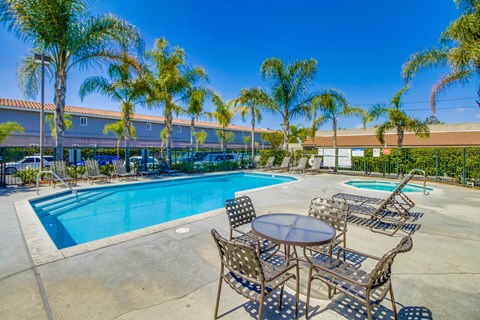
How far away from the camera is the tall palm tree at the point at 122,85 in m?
12.4

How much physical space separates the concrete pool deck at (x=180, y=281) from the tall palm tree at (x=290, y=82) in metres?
12.4

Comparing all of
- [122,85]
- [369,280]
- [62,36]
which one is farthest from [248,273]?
[122,85]

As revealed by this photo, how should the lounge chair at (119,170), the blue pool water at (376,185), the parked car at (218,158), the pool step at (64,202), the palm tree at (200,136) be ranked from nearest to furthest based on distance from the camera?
1. the pool step at (64,202)
2. the blue pool water at (376,185)
3. the lounge chair at (119,170)
4. the parked car at (218,158)
5. the palm tree at (200,136)

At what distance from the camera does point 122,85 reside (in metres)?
12.9

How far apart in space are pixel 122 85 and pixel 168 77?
2.58 metres

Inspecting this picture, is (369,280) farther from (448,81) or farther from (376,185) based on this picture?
(376,185)

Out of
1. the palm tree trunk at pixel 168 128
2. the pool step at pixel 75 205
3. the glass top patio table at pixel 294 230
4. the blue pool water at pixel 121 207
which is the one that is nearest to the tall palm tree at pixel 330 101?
the blue pool water at pixel 121 207

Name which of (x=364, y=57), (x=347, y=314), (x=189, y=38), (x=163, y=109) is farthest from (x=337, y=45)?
(x=347, y=314)

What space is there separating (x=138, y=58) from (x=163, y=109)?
9.97 feet

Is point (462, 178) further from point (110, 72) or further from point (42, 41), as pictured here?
point (42, 41)

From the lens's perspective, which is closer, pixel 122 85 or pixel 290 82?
pixel 122 85

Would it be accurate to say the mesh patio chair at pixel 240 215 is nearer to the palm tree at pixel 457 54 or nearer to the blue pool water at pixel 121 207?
the blue pool water at pixel 121 207

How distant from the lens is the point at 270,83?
15820mm

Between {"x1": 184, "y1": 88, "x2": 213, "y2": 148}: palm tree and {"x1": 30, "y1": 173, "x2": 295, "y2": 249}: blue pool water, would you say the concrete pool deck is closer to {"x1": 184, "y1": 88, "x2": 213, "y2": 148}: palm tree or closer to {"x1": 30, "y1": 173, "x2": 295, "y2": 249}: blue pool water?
{"x1": 30, "y1": 173, "x2": 295, "y2": 249}: blue pool water
